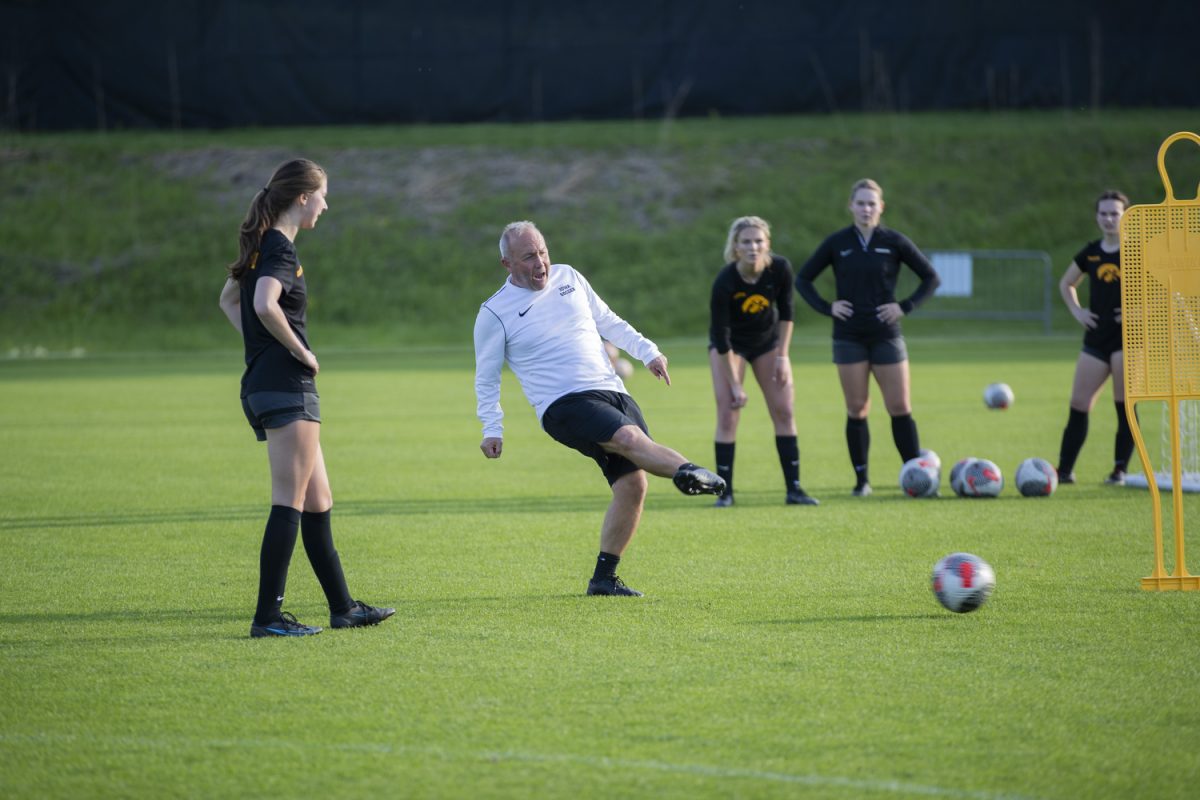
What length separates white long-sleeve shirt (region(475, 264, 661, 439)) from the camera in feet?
24.4

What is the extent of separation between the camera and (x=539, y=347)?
7.46 metres

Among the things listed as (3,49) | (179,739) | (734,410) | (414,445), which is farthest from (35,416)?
(3,49)

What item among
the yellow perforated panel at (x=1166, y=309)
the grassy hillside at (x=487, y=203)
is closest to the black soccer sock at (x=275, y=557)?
the yellow perforated panel at (x=1166, y=309)

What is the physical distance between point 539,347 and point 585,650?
1.77m

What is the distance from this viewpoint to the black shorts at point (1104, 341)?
11.8 m

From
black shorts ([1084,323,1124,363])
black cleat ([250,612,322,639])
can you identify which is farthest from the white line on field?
black shorts ([1084,323,1124,363])

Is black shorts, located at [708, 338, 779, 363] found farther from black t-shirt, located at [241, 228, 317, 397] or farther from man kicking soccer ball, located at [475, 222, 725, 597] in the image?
black t-shirt, located at [241, 228, 317, 397]

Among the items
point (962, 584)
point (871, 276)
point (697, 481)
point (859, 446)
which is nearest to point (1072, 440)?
point (859, 446)

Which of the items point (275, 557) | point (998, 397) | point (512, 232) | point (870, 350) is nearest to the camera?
point (275, 557)

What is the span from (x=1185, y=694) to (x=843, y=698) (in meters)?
1.32

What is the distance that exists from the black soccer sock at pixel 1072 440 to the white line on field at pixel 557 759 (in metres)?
8.16

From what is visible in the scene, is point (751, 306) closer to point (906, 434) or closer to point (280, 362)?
point (906, 434)

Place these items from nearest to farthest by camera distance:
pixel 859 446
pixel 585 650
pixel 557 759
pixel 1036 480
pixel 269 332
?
pixel 557 759 → pixel 585 650 → pixel 269 332 → pixel 1036 480 → pixel 859 446

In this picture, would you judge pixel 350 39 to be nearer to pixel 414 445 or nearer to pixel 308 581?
pixel 414 445
